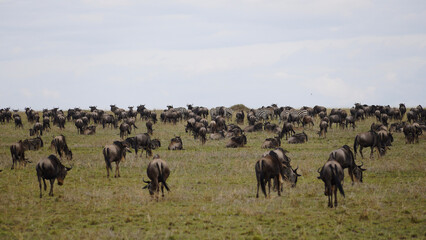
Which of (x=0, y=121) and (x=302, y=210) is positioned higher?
(x=0, y=121)

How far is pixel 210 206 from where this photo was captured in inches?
573

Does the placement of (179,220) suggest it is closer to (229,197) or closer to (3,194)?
(229,197)

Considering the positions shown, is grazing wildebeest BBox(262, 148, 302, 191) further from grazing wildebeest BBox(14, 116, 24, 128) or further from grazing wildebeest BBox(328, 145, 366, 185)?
grazing wildebeest BBox(14, 116, 24, 128)

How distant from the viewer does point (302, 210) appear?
13.9 meters

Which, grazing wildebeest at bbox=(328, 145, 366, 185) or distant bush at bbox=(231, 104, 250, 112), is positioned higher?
distant bush at bbox=(231, 104, 250, 112)

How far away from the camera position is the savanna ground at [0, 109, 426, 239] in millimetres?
11719

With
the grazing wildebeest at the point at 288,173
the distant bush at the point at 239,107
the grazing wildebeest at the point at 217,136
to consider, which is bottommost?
the grazing wildebeest at the point at 288,173

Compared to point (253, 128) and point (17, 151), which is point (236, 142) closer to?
point (253, 128)

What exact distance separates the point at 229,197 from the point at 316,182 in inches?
213

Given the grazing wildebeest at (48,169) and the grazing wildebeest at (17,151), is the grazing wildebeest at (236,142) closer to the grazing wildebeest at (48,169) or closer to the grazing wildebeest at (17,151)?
the grazing wildebeest at (17,151)

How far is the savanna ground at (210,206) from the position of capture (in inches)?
461

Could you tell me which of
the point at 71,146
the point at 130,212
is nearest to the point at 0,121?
the point at 71,146

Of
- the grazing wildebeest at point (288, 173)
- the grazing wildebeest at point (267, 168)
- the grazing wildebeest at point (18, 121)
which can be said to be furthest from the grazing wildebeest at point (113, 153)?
the grazing wildebeest at point (18, 121)

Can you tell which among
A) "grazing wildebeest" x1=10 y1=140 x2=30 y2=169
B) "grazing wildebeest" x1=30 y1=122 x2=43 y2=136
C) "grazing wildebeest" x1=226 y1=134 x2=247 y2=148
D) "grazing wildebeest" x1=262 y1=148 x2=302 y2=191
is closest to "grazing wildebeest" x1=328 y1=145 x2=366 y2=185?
"grazing wildebeest" x1=262 y1=148 x2=302 y2=191
